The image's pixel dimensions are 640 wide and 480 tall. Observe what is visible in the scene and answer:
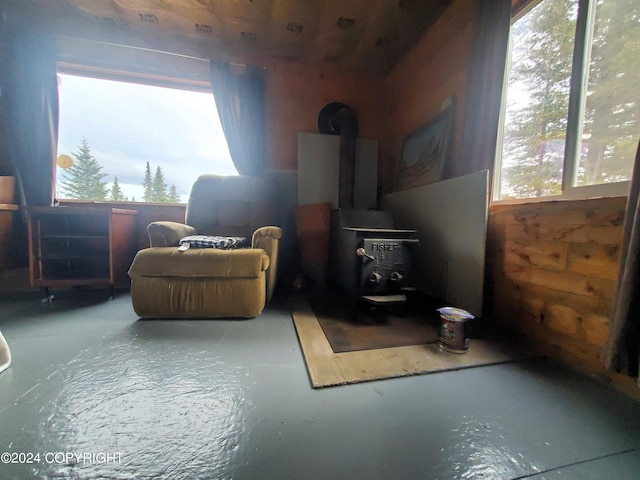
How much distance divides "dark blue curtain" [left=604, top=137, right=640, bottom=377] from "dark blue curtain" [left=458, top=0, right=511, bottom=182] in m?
0.76

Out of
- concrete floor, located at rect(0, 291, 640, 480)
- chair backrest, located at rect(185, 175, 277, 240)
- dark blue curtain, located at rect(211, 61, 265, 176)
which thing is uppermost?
dark blue curtain, located at rect(211, 61, 265, 176)

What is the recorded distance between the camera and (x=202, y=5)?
6.03 feet

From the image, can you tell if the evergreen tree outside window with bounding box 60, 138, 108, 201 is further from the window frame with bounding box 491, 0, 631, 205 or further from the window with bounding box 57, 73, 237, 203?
the window frame with bounding box 491, 0, 631, 205

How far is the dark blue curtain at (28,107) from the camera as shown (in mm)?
1915

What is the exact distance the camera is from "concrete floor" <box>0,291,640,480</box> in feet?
1.94

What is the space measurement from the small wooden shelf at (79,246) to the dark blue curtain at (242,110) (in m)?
1.14

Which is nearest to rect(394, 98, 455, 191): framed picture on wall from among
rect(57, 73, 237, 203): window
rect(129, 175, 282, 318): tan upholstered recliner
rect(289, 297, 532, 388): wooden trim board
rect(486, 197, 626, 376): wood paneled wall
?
rect(486, 197, 626, 376): wood paneled wall

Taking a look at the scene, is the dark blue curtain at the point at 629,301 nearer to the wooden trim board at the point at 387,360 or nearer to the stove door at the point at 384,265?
the wooden trim board at the point at 387,360

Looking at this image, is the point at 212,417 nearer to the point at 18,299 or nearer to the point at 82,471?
the point at 82,471

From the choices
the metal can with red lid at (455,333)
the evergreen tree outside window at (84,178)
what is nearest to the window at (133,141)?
the evergreen tree outside window at (84,178)

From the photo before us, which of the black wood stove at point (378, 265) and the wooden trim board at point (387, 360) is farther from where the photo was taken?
the black wood stove at point (378, 265)

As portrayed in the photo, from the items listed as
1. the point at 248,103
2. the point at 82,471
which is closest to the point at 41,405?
the point at 82,471

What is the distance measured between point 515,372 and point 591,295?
47 centimetres

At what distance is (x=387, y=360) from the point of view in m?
1.06
